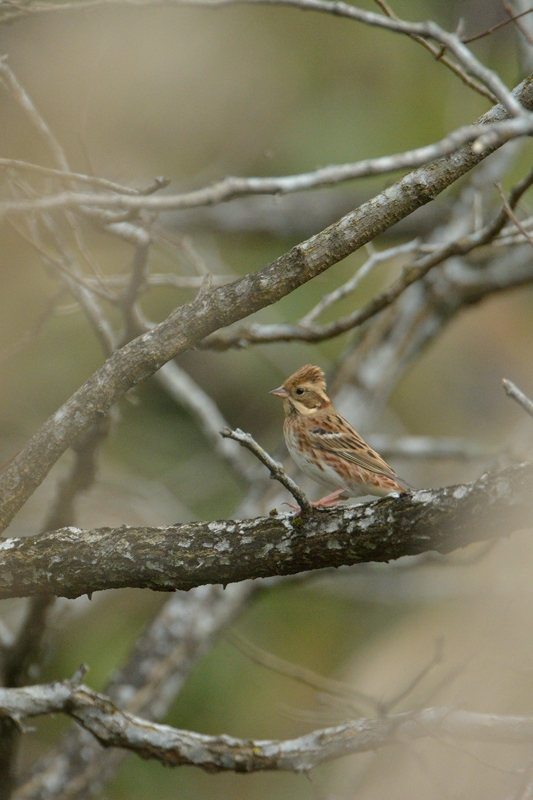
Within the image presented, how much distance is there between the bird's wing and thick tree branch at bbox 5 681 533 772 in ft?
4.83

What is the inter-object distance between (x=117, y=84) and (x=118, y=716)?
7994mm

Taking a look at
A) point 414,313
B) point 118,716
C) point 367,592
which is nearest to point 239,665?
point 367,592

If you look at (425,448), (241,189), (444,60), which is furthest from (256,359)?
(241,189)

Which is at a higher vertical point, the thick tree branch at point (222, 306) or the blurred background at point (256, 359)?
the blurred background at point (256, 359)

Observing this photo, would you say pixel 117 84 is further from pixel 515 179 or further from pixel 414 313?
pixel 515 179

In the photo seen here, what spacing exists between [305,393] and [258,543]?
90.2 inches

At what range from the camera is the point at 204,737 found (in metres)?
3.66

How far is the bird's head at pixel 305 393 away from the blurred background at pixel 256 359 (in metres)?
1.19

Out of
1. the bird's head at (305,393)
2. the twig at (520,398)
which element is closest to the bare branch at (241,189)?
the twig at (520,398)

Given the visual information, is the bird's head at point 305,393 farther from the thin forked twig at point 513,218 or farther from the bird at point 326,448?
the thin forked twig at point 513,218

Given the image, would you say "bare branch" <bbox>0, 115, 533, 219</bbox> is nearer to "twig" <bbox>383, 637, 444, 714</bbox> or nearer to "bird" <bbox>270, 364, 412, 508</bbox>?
"bird" <bbox>270, 364, 412, 508</bbox>

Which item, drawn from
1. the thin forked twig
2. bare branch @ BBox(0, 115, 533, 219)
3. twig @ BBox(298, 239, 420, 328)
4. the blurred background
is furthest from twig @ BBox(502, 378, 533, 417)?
the blurred background

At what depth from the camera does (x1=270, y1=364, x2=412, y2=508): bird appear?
477 cm

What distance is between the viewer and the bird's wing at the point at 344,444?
4746mm
